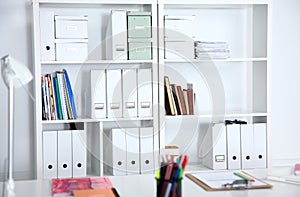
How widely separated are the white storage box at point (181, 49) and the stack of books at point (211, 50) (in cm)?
4

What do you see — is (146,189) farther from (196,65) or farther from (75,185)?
(196,65)

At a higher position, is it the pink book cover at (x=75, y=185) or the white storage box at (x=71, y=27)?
the white storage box at (x=71, y=27)

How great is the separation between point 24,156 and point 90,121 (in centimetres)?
58

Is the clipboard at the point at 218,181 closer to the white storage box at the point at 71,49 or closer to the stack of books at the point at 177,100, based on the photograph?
the stack of books at the point at 177,100

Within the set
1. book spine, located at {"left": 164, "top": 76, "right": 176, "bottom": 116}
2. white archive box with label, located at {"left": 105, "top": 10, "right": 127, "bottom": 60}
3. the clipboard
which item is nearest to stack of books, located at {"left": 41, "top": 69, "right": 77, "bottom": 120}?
white archive box with label, located at {"left": 105, "top": 10, "right": 127, "bottom": 60}

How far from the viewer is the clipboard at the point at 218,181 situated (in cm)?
202

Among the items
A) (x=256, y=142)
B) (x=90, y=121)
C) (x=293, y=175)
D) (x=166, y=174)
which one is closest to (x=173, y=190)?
(x=166, y=174)

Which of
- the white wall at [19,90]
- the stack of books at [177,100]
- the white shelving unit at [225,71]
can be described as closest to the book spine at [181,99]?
the stack of books at [177,100]

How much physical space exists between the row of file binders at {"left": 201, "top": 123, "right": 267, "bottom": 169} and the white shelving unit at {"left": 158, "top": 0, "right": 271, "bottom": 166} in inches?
3.7

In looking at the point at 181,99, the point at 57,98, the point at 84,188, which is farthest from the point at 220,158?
the point at 84,188

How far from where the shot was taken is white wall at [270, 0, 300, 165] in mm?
3971

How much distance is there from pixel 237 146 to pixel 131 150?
746 mm

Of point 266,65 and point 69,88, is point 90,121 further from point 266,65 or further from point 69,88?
point 266,65

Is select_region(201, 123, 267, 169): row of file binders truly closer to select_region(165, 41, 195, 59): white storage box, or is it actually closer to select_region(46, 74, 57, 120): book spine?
select_region(165, 41, 195, 59): white storage box
